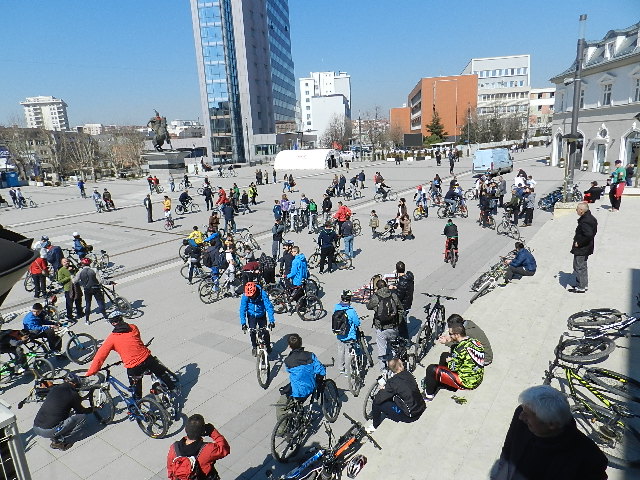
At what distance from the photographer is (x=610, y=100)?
107 ft

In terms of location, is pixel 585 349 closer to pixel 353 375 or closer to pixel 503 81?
pixel 353 375

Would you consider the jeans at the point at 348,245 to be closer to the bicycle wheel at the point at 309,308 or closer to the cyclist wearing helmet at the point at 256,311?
the bicycle wheel at the point at 309,308

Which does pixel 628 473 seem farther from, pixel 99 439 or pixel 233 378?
pixel 99 439

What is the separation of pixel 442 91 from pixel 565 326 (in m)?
101

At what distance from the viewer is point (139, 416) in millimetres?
6320

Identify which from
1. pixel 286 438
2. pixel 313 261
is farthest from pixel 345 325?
pixel 313 261

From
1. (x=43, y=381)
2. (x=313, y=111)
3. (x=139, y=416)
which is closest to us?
(x=139, y=416)

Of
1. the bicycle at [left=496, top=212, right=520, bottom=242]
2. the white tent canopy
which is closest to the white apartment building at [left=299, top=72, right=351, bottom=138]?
the white tent canopy

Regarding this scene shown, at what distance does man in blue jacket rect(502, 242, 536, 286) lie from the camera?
10.9 metres

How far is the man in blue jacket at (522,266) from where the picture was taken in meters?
10.9

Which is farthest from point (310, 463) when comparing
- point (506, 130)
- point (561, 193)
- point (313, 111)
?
point (313, 111)

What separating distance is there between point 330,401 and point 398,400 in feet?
4.28

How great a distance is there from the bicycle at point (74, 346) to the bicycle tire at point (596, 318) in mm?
9601

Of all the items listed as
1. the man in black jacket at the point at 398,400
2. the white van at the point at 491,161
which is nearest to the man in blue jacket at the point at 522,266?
the man in black jacket at the point at 398,400
